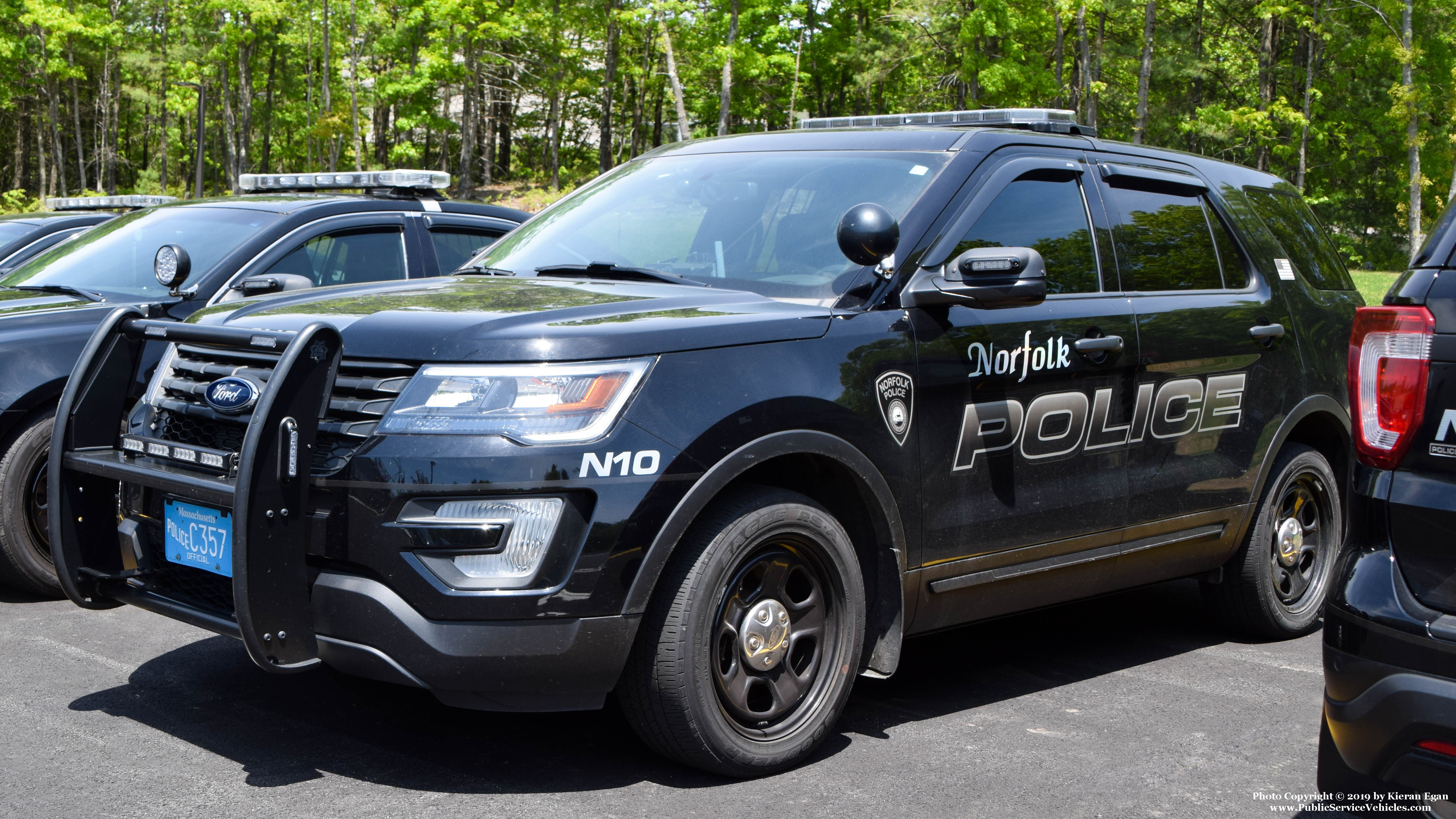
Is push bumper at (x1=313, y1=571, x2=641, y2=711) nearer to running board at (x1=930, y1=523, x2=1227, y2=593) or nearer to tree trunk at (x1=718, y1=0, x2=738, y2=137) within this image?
running board at (x1=930, y1=523, x2=1227, y2=593)

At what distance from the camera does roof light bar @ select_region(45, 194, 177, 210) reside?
34.2ft

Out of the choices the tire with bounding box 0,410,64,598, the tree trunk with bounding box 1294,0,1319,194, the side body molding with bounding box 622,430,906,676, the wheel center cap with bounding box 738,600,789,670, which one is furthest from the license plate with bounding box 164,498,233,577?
the tree trunk with bounding box 1294,0,1319,194

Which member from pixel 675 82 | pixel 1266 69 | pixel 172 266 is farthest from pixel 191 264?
pixel 1266 69

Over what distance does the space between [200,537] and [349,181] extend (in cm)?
467

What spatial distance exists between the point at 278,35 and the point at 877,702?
54962mm

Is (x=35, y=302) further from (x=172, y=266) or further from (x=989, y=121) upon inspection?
(x=989, y=121)

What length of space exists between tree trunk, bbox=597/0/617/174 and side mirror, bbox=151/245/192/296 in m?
37.7

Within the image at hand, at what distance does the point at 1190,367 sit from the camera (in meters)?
4.80

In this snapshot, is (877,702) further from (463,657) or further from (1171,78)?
(1171,78)

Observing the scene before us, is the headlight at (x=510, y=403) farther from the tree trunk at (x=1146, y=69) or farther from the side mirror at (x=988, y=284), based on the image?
the tree trunk at (x=1146, y=69)

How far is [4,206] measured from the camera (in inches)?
2154

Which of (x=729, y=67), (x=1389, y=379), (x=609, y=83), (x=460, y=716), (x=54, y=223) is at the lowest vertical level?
(x=460, y=716)

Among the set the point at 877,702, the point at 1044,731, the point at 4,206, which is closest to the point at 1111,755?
the point at 1044,731

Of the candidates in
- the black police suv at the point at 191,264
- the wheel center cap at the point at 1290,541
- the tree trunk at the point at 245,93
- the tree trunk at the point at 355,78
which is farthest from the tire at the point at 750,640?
the tree trunk at the point at 245,93
